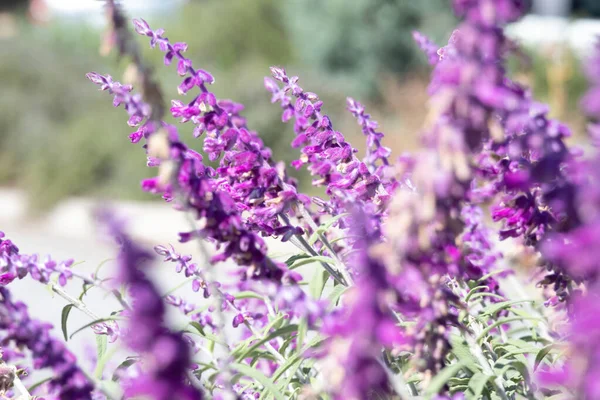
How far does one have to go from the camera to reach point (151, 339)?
909 mm

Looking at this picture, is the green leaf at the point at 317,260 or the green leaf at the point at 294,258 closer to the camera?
the green leaf at the point at 317,260

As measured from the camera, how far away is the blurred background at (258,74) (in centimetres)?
1127

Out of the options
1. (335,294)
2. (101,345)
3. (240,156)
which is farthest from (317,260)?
(101,345)

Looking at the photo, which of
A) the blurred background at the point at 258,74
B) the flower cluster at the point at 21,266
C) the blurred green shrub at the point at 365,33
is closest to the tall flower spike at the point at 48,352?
the flower cluster at the point at 21,266

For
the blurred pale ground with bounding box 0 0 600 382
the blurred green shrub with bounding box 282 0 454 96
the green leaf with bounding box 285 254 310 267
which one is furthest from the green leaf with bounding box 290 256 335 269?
the blurred green shrub with bounding box 282 0 454 96

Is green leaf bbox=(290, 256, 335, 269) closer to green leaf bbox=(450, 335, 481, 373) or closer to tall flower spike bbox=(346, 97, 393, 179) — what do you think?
green leaf bbox=(450, 335, 481, 373)

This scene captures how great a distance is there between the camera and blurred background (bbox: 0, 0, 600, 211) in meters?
11.3

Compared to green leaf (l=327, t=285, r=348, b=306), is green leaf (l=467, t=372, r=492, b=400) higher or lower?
lower

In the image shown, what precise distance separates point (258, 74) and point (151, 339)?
12233mm

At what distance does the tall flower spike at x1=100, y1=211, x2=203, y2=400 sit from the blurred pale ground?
6.09 metres

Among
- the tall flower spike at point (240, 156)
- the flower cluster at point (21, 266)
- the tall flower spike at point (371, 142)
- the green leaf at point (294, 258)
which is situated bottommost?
the flower cluster at point (21, 266)

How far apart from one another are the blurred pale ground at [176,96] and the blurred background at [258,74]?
26 mm

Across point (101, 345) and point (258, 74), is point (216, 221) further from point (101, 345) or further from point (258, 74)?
point (258, 74)

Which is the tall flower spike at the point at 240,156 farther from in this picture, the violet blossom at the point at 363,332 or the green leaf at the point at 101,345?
the violet blossom at the point at 363,332
